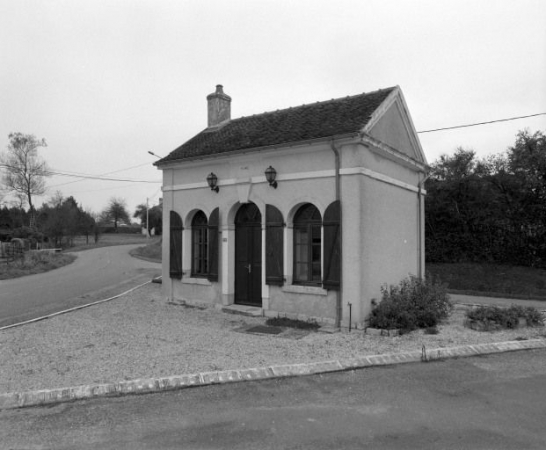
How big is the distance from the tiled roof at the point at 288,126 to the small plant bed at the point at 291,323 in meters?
4.07

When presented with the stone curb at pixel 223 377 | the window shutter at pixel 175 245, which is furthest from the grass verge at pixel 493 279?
the window shutter at pixel 175 245

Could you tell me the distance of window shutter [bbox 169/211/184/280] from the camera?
11.9m

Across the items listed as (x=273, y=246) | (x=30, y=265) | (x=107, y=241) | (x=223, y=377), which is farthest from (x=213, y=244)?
(x=107, y=241)

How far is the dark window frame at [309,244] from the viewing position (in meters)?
9.52

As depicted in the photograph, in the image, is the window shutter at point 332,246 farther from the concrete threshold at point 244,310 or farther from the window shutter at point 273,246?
the concrete threshold at point 244,310

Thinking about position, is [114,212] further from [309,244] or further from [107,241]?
[309,244]

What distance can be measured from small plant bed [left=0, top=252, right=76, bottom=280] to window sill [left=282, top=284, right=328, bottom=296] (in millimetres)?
17884

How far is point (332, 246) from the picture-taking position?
898cm

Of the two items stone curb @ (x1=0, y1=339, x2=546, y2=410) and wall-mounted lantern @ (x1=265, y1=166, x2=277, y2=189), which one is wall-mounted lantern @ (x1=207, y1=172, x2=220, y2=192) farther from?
stone curb @ (x1=0, y1=339, x2=546, y2=410)

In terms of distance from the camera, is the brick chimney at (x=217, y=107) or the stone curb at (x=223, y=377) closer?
the stone curb at (x=223, y=377)

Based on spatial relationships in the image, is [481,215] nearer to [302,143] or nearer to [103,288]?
[302,143]

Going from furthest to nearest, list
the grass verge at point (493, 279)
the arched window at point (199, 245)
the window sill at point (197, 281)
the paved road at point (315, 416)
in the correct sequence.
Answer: the grass verge at point (493, 279) → the arched window at point (199, 245) → the window sill at point (197, 281) → the paved road at point (315, 416)

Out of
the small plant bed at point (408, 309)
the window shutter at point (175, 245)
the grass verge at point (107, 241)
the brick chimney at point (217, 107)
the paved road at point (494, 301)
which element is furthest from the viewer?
the grass verge at point (107, 241)

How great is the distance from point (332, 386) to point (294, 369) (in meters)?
0.68
